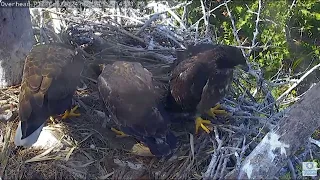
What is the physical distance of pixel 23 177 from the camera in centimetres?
400

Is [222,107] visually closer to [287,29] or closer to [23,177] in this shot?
[23,177]

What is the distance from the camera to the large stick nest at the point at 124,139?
3996mm

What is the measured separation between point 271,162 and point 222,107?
1339mm

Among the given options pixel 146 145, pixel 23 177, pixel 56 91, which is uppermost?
pixel 56 91

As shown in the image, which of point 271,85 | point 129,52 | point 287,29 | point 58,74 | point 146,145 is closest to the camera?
point 146,145

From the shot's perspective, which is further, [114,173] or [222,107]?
[222,107]

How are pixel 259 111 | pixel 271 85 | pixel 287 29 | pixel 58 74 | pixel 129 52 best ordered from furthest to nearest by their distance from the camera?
pixel 287 29 → pixel 129 52 → pixel 271 85 → pixel 259 111 → pixel 58 74

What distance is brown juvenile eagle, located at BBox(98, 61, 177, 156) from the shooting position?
12.9 ft

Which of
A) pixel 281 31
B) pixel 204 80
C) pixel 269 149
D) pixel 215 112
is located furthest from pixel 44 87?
pixel 281 31

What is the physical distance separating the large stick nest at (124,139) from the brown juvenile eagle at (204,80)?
0.86ft

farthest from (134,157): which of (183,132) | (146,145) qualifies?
(183,132)

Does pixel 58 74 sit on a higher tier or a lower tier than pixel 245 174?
higher

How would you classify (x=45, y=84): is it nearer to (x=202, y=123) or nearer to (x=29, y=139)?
(x=29, y=139)

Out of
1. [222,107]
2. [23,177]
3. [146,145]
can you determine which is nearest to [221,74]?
[222,107]
